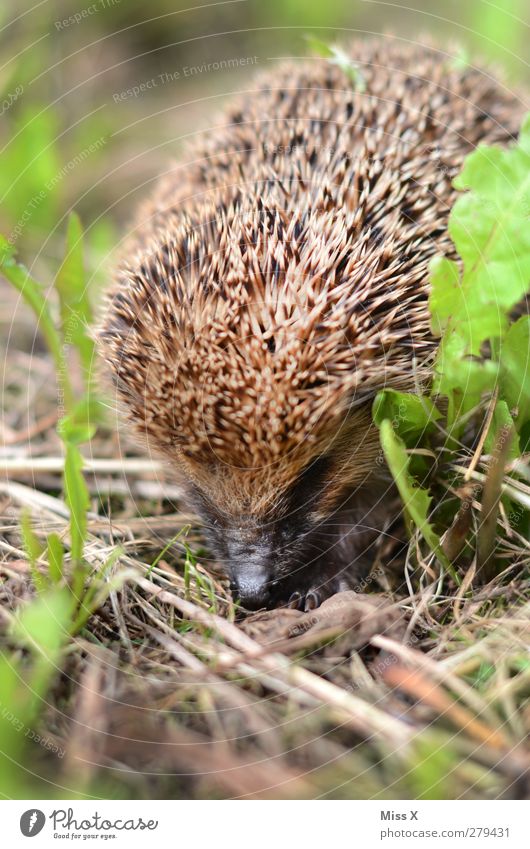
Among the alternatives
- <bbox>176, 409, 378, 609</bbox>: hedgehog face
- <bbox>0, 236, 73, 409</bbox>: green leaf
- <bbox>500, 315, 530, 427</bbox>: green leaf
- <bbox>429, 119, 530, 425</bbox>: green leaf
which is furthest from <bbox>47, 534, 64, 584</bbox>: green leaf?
<bbox>500, 315, 530, 427</bbox>: green leaf

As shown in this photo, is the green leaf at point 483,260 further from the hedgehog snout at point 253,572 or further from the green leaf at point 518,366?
the hedgehog snout at point 253,572

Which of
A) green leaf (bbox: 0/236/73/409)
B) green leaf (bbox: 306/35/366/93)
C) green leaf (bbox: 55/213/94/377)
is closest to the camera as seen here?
green leaf (bbox: 0/236/73/409)

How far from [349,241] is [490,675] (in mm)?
1865

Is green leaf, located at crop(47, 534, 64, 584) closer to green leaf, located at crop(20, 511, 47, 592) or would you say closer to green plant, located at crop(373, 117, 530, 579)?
green leaf, located at crop(20, 511, 47, 592)

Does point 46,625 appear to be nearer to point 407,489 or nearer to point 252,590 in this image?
point 252,590

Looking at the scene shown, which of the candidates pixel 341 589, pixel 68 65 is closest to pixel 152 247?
pixel 341 589

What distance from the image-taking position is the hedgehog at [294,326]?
3113 mm

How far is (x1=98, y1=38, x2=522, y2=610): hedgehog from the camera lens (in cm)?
311

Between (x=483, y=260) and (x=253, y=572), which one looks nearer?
(x=483, y=260)

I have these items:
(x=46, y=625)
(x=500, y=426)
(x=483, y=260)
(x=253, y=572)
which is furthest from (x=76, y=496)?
(x=483, y=260)

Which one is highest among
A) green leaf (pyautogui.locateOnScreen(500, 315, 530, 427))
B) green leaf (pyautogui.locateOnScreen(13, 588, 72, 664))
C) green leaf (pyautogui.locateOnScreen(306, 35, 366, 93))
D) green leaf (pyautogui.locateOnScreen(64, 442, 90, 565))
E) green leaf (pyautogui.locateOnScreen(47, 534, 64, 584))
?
green leaf (pyautogui.locateOnScreen(306, 35, 366, 93))

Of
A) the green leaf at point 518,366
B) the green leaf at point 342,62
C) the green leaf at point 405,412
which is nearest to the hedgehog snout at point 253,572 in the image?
the green leaf at point 405,412

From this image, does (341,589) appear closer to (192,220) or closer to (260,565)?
(260,565)

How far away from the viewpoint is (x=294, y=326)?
3.09 metres
